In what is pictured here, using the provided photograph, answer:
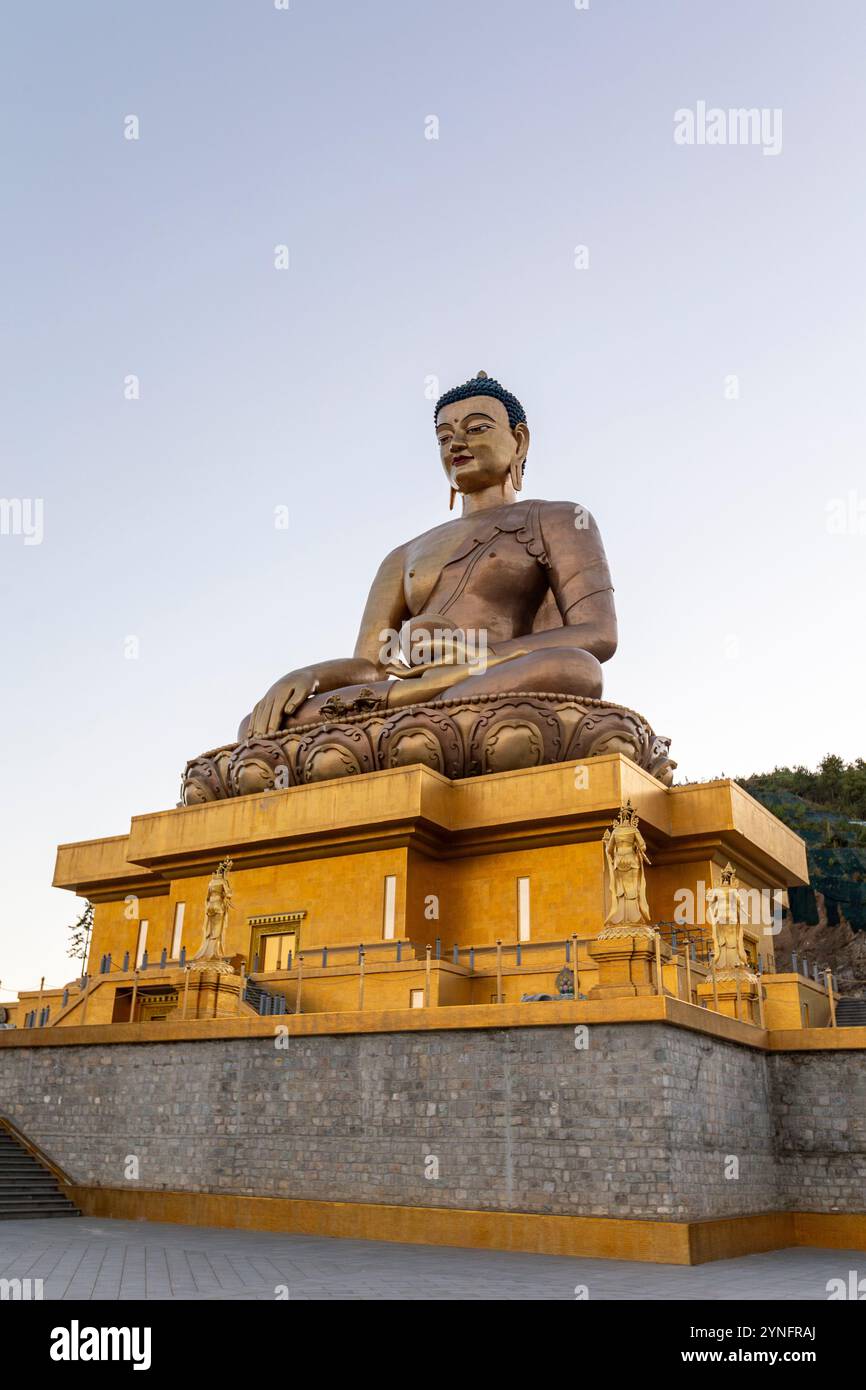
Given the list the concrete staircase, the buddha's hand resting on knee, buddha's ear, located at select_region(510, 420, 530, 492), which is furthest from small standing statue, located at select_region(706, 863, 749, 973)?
buddha's ear, located at select_region(510, 420, 530, 492)

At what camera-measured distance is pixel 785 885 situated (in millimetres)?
18266

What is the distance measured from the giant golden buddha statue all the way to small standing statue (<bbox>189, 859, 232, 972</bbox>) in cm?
345

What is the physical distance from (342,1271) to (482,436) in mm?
14841

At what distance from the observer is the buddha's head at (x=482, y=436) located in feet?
65.5

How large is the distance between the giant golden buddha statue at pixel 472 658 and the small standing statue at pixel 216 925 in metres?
3.45

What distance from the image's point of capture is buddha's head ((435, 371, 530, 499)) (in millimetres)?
19953

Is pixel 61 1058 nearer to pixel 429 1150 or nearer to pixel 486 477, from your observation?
pixel 429 1150

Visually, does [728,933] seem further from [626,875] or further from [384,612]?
[384,612]

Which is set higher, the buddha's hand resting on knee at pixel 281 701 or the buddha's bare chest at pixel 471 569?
the buddha's bare chest at pixel 471 569

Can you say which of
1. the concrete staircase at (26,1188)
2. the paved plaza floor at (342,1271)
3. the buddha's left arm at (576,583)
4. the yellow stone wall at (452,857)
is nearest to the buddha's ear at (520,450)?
the buddha's left arm at (576,583)

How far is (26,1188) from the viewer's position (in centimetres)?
1162

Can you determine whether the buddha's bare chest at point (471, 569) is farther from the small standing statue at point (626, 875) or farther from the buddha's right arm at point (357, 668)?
the small standing statue at point (626, 875)
